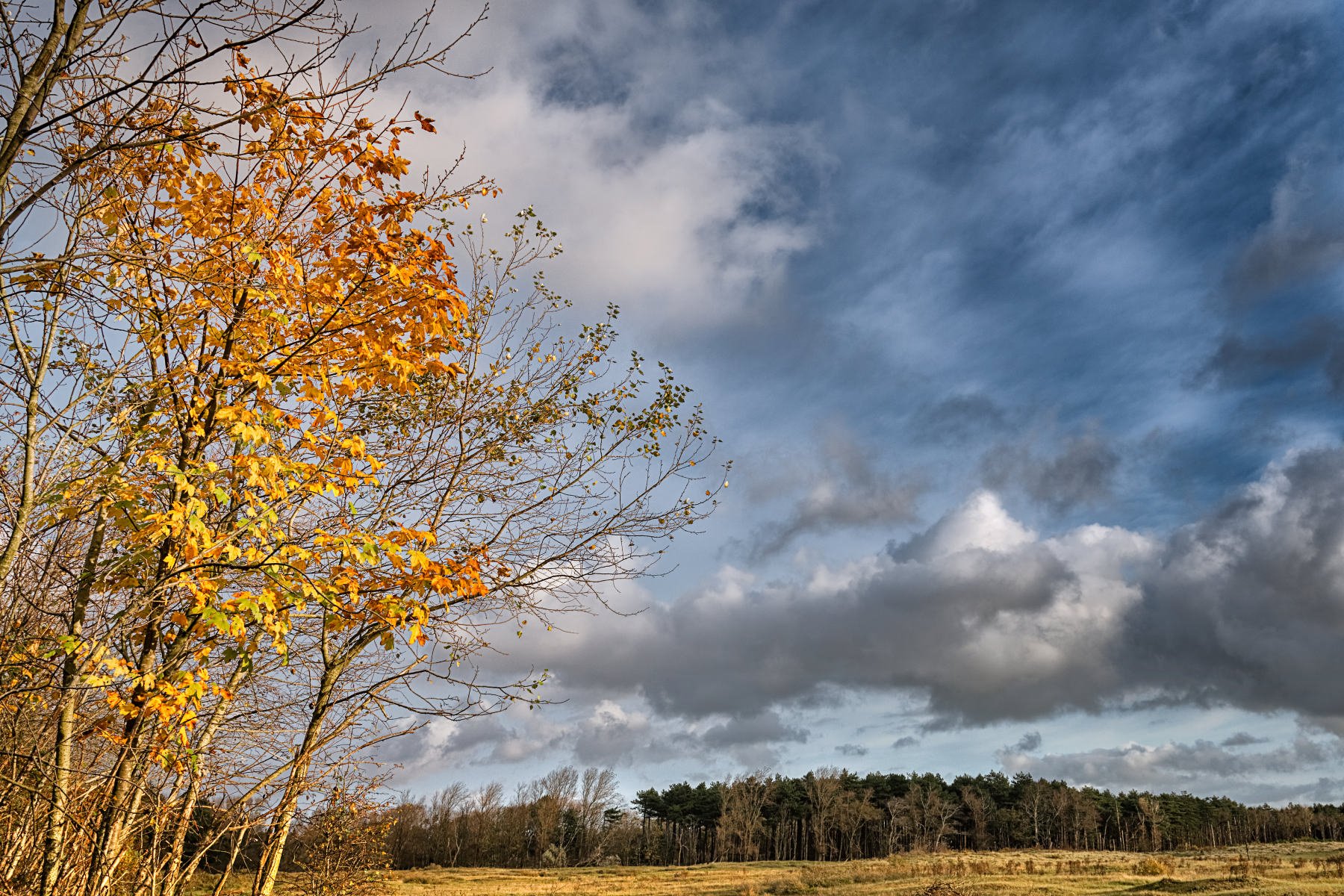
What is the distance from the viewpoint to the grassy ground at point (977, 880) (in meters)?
25.2

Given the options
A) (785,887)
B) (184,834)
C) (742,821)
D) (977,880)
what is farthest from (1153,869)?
(742,821)

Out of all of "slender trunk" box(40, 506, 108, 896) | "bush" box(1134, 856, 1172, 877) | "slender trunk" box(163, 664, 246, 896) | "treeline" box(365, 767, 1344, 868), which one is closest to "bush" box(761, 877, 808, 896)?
"bush" box(1134, 856, 1172, 877)

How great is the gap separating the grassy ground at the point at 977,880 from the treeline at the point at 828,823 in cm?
3553

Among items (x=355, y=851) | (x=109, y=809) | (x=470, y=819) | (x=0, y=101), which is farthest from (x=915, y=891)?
(x=470, y=819)

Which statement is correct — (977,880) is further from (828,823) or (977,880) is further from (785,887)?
(828,823)

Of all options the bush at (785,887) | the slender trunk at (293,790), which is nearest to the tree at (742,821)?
the bush at (785,887)

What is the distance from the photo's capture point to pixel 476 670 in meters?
6.51

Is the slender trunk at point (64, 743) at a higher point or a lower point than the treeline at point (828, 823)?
higher

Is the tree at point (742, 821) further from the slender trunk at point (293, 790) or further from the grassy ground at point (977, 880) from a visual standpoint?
the slender trunk at point (293, 790)

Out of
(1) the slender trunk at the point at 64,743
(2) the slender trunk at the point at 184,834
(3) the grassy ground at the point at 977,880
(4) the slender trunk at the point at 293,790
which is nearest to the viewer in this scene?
(1) the slender trunk at the point at 64,743

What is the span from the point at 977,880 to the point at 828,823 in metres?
71.3

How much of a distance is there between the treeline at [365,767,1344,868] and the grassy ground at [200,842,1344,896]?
35532 millimetres

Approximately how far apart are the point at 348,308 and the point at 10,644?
8.16ft

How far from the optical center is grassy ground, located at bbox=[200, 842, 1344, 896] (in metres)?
25.2
